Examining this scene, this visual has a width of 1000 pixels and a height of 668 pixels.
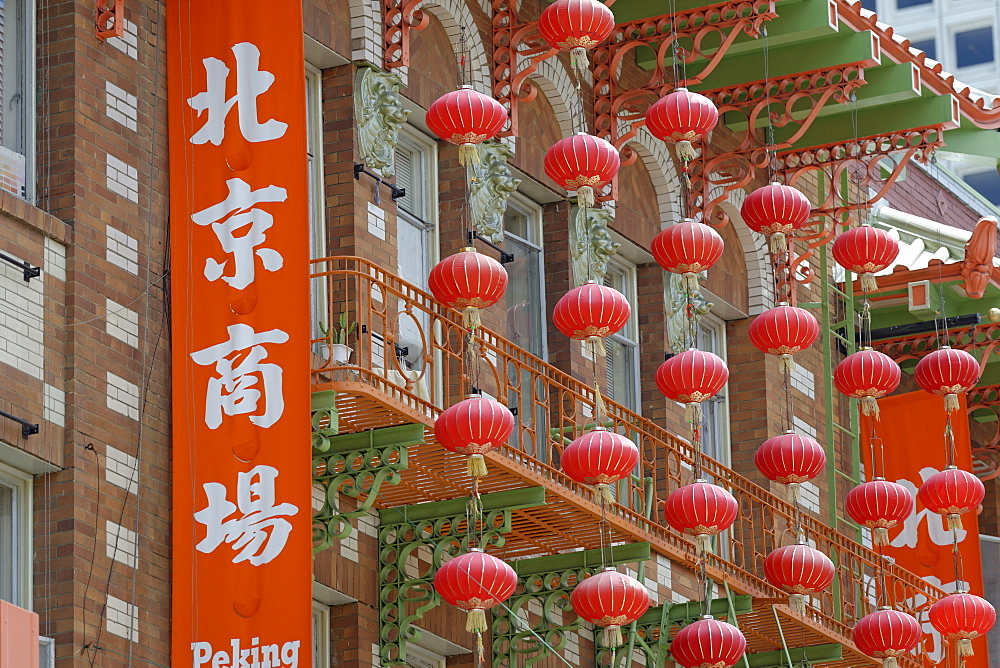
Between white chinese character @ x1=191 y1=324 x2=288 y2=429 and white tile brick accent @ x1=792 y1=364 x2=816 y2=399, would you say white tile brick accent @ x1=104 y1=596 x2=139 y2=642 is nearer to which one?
white chinese character @ x1=191 y1=324 x2=288 y2=429

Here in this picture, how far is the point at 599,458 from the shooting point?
17562mm

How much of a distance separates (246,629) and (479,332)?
4.87 meters

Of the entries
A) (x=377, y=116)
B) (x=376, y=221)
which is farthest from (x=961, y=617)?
(x=377, y=116)

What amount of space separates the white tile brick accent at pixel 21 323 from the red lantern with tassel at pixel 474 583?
335 centimetres

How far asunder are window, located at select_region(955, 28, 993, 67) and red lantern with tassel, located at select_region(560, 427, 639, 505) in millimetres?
48978

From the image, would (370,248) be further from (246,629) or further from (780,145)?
(780,145)

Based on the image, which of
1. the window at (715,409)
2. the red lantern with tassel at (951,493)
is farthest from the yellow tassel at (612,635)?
the window at (715,409)

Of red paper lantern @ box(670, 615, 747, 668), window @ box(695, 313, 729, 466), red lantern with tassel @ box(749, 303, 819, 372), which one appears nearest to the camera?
red paper lantern @ box(670, 615, 747, 668)

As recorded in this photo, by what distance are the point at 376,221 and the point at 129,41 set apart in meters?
3.09

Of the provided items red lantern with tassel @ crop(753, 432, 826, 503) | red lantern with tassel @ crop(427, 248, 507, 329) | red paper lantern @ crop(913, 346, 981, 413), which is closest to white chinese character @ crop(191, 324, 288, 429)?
red lantern with tassel @ crop(427, 248, 507, 329)

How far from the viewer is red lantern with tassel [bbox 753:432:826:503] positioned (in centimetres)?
2097

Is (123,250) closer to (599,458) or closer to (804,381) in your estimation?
(599,458)

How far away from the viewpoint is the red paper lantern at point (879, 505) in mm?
22297

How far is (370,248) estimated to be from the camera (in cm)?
1836
